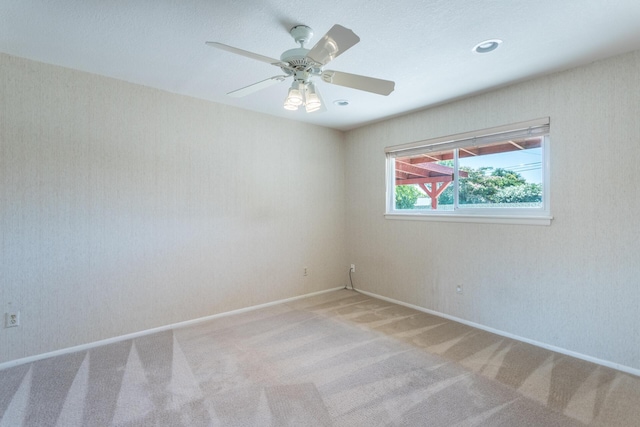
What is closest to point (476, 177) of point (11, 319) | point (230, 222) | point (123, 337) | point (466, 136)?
point (466, 136)

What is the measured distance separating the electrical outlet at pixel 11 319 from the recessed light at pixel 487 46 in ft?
13.3

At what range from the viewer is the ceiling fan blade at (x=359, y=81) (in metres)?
1.94

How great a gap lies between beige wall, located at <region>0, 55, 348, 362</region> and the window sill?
1425 millimetres

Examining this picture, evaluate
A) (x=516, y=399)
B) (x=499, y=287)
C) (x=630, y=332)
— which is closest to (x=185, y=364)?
(x=516, y=399)

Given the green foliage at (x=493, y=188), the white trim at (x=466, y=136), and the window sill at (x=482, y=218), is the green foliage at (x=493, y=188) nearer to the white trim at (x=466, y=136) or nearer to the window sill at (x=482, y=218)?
the window sill at (x=482, y=218)

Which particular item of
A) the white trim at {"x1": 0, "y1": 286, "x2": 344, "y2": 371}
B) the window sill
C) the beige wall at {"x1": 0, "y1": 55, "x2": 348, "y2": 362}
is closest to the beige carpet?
the white trim at {"x1": 0, "y1": 286, "x2": 344, "y2": 371}

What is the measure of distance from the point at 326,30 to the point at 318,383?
2399mm

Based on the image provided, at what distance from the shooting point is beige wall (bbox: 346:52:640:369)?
2.39 metres

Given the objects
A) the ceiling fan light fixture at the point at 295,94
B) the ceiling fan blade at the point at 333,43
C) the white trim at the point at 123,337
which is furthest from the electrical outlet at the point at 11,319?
the ceiling fan blade at the point at 333,43

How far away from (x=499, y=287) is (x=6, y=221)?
4.28 m

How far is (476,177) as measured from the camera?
3.39m

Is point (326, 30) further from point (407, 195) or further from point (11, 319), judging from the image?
point (11, 319)

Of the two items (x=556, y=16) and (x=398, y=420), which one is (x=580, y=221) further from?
(x=398, y=420)

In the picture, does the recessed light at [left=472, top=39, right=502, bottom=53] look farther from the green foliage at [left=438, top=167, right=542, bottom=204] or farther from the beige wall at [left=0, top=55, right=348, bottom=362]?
the beige wall at [left=0, top=55, right=348, bottom=362]
